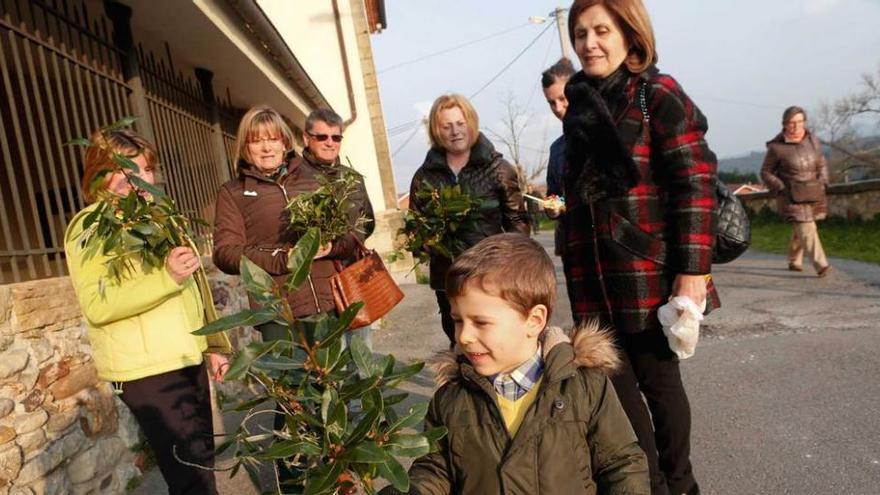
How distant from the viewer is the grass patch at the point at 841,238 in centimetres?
872

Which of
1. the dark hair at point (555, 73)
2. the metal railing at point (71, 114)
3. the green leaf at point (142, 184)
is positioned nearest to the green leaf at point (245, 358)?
the green leaf at point (142, 184)

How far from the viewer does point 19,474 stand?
8.76 ft

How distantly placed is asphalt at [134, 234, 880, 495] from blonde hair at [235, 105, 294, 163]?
5.66ft

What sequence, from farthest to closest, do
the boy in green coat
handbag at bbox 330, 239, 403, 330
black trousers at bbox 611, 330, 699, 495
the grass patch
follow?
the grass patch, handbag at bbox 330, 239, 403, 330, black trousers at bbox 611, 330, 699, 495, the boy in green coat

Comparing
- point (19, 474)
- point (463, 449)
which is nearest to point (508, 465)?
point (463, 449)

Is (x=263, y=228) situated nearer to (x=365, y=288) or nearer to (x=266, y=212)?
(x=266, y=212)

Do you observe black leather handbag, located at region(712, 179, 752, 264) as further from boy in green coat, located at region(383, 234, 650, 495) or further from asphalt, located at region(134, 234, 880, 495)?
asphalt, located at region(134, 234, 880, 495)

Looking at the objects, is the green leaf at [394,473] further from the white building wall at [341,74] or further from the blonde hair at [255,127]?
the white building wall at [341,74]

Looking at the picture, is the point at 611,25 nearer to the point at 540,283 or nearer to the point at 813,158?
the point at 540,283

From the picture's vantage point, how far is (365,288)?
310cm

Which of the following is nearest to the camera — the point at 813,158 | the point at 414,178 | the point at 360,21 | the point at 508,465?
the point at 508,465

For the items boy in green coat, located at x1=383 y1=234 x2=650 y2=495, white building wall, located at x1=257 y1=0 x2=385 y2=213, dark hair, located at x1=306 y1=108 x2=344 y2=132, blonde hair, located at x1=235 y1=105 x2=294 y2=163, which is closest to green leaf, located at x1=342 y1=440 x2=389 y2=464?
boy in green coat, located at x1=383 y1=234 x2=650 y2=495

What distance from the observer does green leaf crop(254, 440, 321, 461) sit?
49.4 inches

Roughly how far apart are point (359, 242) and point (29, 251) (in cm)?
166
